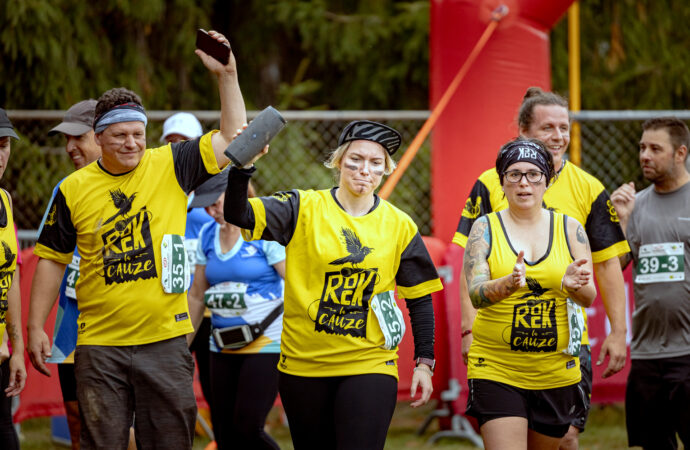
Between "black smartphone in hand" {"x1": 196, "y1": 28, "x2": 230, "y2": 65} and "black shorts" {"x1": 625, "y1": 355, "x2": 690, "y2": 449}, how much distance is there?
337 centimetres

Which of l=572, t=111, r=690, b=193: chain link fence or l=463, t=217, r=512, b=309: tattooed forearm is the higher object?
l=572, t=111, r=690, b=193: chain link fence

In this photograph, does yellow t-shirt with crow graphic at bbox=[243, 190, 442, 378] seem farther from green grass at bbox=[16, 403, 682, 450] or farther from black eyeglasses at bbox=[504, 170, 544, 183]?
green grass at bbox=[16, 403, 682, 450]

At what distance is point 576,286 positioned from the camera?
153 inches

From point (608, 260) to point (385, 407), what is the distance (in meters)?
1.62

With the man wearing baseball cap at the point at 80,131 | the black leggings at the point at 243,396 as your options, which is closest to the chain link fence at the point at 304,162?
the man wearing baseball cap at the point at 80,131

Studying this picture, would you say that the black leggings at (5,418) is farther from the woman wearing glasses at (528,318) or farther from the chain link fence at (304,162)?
the chain link fence at (304,162)

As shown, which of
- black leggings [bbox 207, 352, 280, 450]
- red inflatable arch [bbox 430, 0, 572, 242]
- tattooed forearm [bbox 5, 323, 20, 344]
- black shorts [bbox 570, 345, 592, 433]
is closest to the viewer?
black shorts [bbox 570, 345, 592, 433]

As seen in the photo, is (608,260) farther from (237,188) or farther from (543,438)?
(237,188)

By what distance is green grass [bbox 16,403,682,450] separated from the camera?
7.53 meters

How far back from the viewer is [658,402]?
18.7ft

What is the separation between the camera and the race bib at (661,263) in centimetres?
566

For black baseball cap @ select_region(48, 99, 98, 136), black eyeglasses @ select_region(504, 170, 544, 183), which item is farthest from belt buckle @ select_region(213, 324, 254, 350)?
black eyeglasses @ select_region(504, 170, 544, 183)

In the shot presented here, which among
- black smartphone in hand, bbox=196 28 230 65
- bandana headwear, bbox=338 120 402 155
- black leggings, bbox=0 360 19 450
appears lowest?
black leggings, bbox=0 360 19 450

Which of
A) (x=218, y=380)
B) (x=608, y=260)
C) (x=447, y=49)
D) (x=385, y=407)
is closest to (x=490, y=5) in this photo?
(x=447, y=49)
